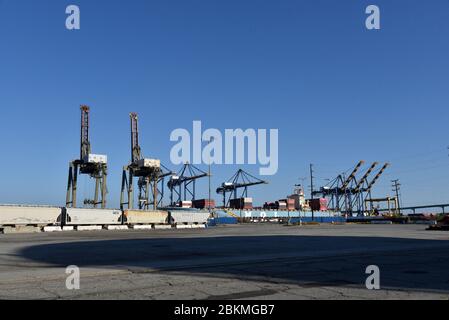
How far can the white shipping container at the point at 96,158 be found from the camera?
95481 mm

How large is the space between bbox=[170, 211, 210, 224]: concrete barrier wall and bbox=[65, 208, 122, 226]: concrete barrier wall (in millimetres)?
10836

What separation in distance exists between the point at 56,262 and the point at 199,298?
8.45 meters

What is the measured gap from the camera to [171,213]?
6844cm

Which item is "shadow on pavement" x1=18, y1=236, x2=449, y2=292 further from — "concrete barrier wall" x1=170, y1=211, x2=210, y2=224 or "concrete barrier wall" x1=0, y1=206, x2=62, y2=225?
"concrete barrier wall" x1=170, y1=211, x2=210, y2=224

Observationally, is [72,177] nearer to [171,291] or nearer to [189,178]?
[189,178]

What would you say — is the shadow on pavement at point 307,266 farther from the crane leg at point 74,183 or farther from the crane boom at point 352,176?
the crane boom at point 352,176

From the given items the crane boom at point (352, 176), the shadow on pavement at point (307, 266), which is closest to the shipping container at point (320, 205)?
the crane boom at point (352, 176)

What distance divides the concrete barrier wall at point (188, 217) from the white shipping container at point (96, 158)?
33873mm

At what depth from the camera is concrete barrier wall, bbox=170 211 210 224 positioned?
2710 inches

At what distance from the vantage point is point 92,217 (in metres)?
55.4

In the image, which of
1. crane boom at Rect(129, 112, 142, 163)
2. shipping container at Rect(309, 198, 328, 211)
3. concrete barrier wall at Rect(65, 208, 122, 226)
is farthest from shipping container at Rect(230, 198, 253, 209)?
concrete barrier wall at Rect(65, 208, 122, 226)

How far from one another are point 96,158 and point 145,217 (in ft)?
120

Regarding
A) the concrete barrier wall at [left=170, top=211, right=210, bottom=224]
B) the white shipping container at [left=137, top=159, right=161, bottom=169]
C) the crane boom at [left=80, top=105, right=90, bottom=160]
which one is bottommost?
the concrete barrier wall at [left=170, top=211, right=210, bottom=224]
